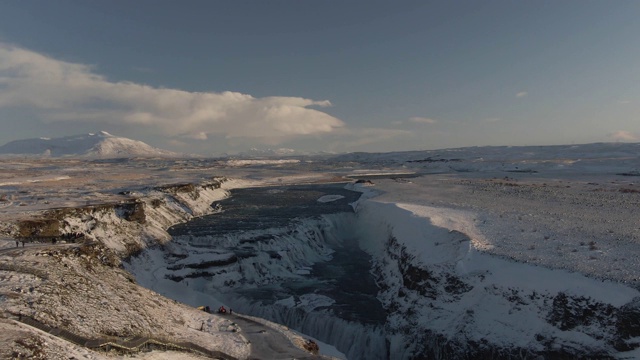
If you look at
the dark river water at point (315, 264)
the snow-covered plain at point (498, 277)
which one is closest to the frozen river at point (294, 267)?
the dark river water at point (315, 264)

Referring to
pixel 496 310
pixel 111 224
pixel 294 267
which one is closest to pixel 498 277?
pixel 496 310

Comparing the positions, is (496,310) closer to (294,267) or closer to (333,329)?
(333,329)

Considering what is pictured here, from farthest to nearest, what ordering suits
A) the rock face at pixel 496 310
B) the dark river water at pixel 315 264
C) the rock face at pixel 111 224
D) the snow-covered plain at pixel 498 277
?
1. the rock face at pixel 111 224
2. the dark river water at pixel 315 264
3. the snow-covered plain at pixel 498 277
4. the rock face at pixel 496 310

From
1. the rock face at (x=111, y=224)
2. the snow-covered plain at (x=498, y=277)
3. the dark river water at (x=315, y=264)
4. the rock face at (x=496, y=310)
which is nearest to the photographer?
the rock face at (x=496, y=310)

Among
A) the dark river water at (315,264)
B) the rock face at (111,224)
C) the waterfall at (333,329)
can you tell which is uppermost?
the rock face at (111,224)

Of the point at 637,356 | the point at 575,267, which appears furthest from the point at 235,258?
the point at 637,356

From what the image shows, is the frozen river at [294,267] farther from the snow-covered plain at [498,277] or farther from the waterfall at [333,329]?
the snow-covered plain at [498,277]

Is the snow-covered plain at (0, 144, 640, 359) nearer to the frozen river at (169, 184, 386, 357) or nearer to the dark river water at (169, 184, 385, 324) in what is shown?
the dark river water at (169, 184, 385, 324)

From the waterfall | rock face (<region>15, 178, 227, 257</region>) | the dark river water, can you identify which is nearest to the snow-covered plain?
rock face (<region>15, 178, 227, 257</region>)
